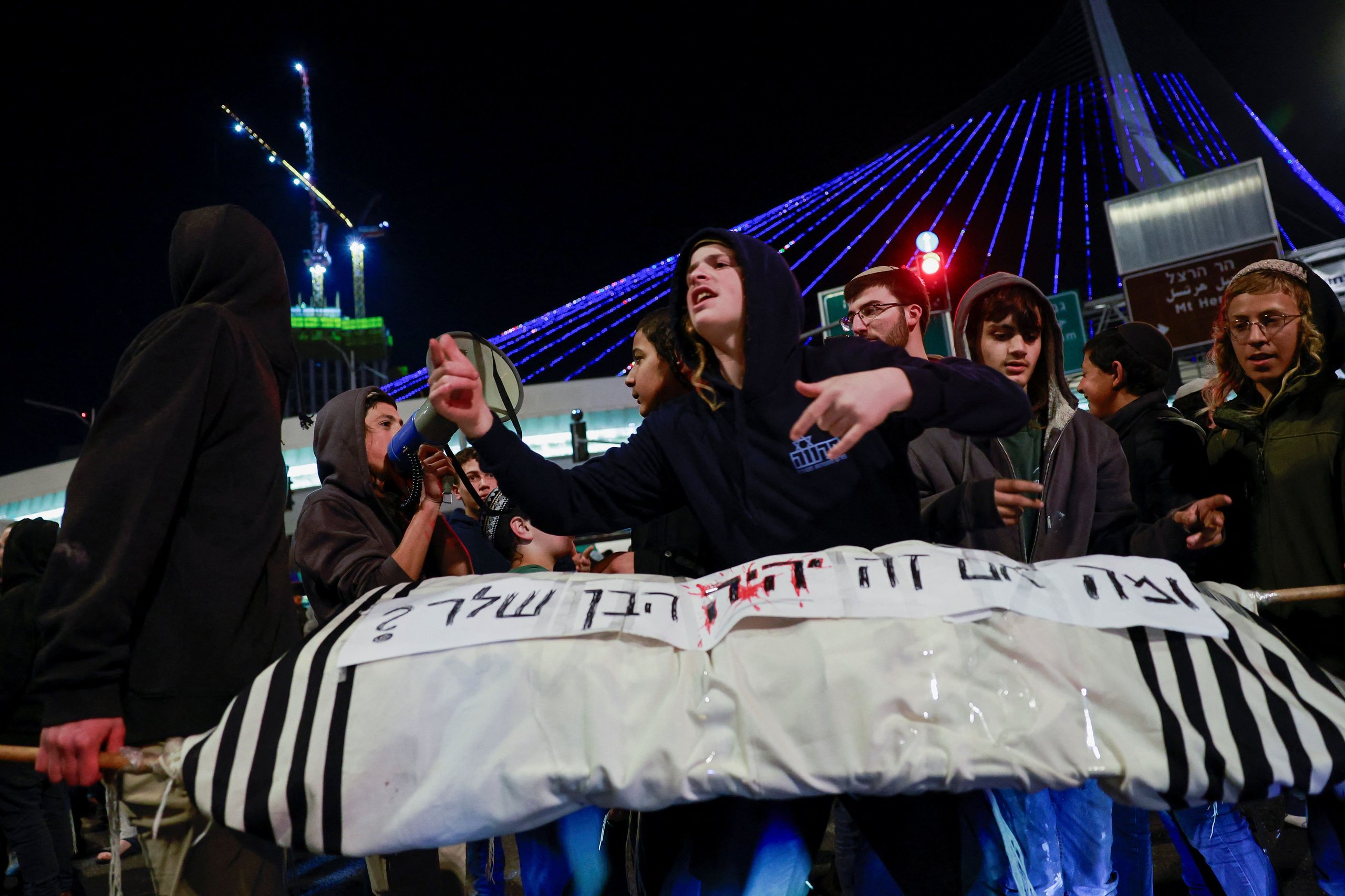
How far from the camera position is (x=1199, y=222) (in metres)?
18.6

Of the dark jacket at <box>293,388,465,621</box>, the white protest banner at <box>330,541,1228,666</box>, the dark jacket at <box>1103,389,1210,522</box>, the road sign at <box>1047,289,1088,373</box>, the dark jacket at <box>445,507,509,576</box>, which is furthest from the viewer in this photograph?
the road sign at <box>1047,289,1088,373</box>

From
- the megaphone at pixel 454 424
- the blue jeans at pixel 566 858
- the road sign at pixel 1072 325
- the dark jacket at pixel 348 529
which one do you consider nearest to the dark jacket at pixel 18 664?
the dark jacket at pixel 348 529

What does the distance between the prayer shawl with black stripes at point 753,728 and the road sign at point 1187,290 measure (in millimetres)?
18954

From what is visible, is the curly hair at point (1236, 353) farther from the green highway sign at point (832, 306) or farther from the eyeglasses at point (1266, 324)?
the green highway sign at point (832, 306)

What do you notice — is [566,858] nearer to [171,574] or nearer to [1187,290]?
[171,574]

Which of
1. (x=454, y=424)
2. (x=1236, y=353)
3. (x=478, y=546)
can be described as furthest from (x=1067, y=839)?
(x=478, y=546)

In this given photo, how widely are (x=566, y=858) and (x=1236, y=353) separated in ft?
8.72

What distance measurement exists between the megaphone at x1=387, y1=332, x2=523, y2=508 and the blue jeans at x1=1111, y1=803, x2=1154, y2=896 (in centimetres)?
219

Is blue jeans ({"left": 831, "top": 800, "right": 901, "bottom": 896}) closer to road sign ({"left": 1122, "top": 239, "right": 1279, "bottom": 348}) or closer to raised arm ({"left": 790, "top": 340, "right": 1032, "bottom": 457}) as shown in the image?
raised arm ({"left": 790, "top": 340, "right": 1032, "bottom": 457})

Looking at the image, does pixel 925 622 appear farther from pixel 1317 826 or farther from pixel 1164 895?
pixel 1164 895

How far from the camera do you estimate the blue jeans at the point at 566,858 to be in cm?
238

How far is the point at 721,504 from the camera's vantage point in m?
2.12

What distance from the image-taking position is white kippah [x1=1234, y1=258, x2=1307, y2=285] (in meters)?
2.77

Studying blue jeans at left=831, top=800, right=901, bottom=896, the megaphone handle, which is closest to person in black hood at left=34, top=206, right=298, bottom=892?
the megaphone handle
